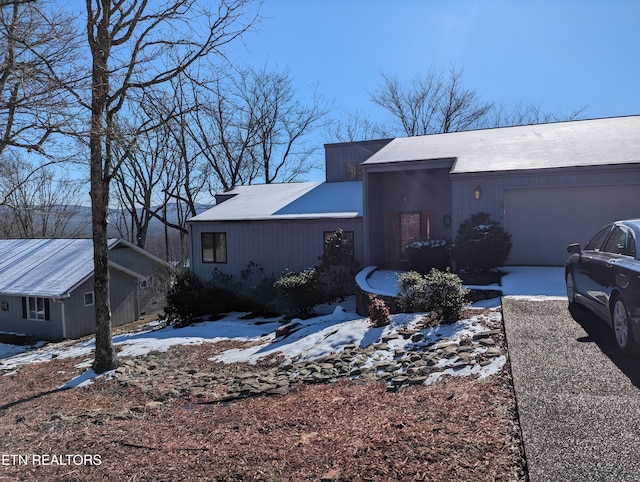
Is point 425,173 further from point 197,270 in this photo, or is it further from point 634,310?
point 634,310

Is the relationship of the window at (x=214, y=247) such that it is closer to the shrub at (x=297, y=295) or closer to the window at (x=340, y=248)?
the shrub at (x=297, y=295)

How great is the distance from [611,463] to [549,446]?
0.40 m

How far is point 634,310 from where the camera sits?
491 centimetres

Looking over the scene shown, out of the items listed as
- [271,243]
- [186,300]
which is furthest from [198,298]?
[271,243]

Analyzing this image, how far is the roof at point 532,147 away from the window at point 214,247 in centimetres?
746

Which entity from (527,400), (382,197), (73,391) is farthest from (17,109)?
(382,197)

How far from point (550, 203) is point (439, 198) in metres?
4.32

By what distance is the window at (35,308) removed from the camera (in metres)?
21.3

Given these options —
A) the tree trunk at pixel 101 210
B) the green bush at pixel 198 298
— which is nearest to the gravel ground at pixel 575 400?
the tree trunk at pixel 101 210

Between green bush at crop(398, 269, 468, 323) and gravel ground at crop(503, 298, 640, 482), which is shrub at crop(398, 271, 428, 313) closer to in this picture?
green bush at crop(398, 269, 468, 323)

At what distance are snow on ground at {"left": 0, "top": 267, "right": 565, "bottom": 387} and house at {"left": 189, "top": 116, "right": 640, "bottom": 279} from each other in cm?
179

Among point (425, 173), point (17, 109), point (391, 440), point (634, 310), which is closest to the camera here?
point (391, 440)

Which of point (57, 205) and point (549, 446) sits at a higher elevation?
point (57, 205)

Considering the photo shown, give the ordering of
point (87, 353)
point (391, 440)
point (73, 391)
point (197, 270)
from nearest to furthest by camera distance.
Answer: point (391, 440) < point (73, 391) < point (87, 353) < point (197, 270)
